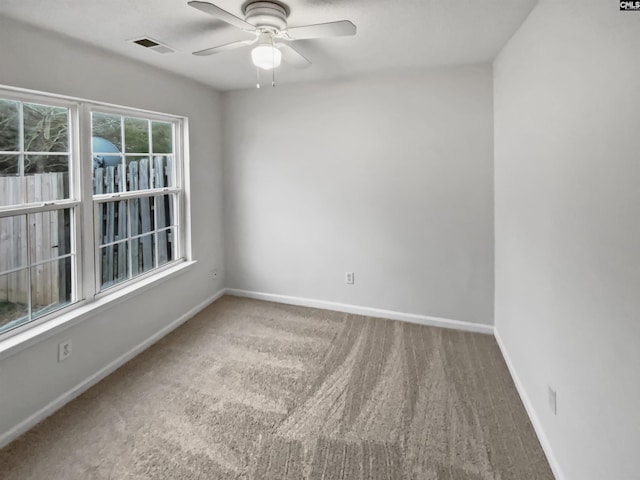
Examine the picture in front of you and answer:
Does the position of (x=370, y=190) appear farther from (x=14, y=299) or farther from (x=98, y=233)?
(x=14, y=299)

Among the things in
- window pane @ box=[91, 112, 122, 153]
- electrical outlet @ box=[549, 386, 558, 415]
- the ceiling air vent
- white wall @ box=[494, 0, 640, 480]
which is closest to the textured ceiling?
the ceiling air vent

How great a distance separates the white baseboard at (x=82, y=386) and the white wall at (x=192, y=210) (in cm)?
3

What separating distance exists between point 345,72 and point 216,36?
1.36 metres

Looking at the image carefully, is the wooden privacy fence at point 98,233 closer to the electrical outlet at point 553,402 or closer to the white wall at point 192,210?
the white wall at point 192,210

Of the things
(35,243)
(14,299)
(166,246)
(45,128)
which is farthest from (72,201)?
(166,246)

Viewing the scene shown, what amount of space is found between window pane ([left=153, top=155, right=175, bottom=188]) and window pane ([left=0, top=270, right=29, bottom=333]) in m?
1.42

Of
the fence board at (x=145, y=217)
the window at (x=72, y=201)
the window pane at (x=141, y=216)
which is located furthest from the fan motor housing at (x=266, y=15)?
the window pane at (x=141, y=216)

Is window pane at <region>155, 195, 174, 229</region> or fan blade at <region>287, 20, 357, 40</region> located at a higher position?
fan blade at <region>287, 20, 357, 40</region>

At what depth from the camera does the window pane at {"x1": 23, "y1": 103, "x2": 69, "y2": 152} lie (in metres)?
2.25

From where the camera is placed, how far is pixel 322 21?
2221 millimetres

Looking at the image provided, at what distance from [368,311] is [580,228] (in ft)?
8.14

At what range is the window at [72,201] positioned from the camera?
2.19 meters

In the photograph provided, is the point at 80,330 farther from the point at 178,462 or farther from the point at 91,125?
the point at 91,125

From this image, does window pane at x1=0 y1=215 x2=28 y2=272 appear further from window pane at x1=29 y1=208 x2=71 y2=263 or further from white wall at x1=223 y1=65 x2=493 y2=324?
white wall at x1=223 y1=65 x2=493 y2=324
